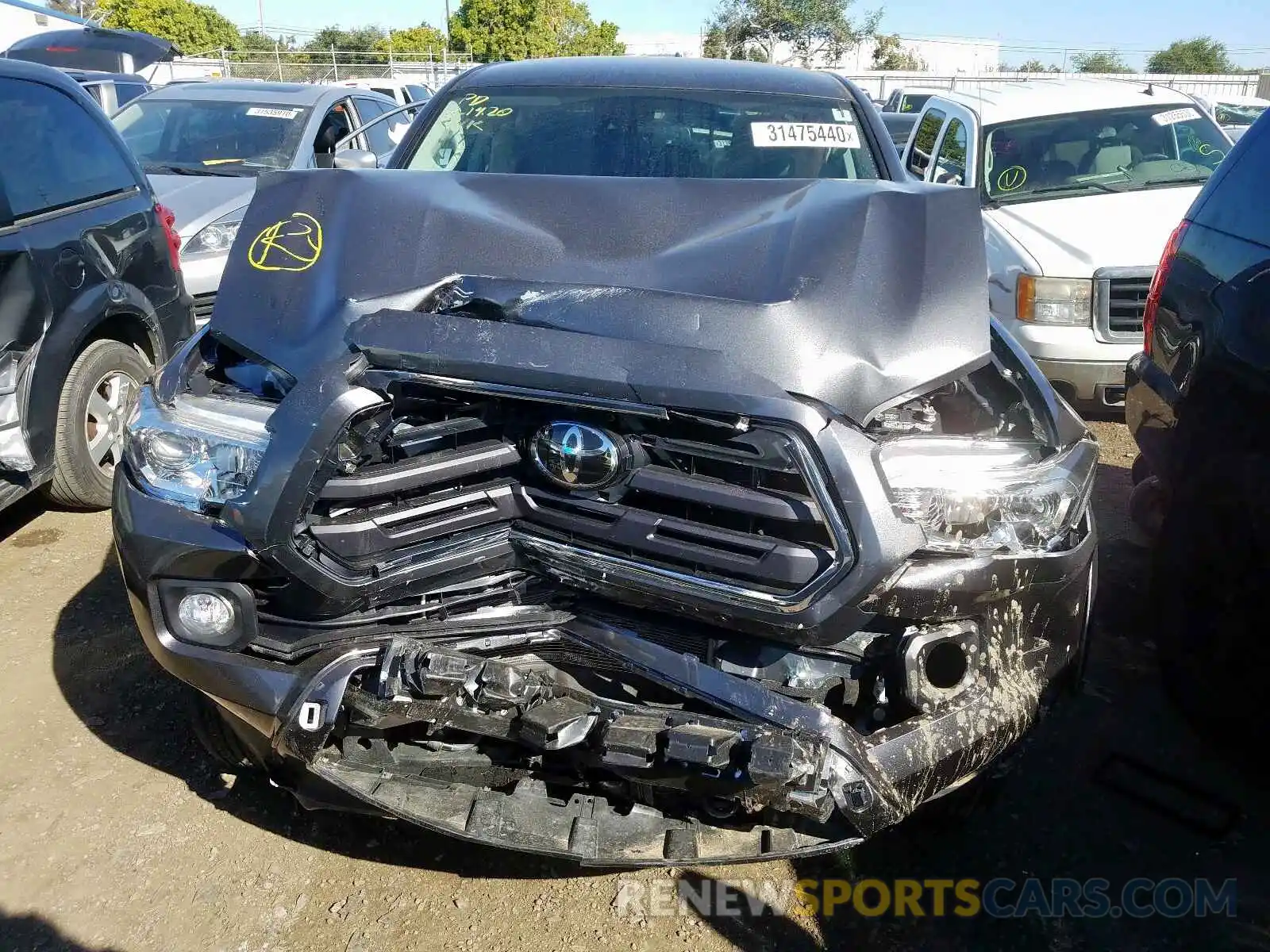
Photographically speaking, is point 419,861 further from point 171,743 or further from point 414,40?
point 414,40

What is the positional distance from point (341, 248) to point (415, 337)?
509 millimetres

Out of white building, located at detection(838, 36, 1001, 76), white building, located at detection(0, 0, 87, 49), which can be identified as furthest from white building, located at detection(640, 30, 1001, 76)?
white building, located at detection(0, 0, 87, 49)

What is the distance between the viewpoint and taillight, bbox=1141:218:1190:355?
338 cm

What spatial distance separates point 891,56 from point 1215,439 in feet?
150

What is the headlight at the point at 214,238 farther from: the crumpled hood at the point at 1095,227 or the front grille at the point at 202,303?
the crumpled hood at the point at 1095,227

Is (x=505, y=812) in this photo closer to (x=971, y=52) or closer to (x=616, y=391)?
(x=616, y=391)

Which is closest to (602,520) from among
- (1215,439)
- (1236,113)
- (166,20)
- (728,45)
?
(1215,439)

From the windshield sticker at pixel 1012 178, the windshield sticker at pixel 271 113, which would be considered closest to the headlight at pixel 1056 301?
the windshield sticker at pixel 1012 178

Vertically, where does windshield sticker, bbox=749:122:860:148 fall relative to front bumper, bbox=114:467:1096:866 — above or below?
above

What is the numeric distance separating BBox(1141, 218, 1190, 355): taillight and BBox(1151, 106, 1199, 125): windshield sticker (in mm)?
3761

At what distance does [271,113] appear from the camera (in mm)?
7969

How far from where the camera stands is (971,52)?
1940 inches

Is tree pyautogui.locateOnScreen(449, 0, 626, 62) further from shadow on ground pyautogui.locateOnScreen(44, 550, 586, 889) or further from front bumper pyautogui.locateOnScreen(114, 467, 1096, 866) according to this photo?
front bumper pyautogui.locateOnScreen(114, 467, 1096, 866)

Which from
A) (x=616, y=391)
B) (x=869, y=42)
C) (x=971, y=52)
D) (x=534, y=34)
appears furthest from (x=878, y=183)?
(x=971, y=52)
